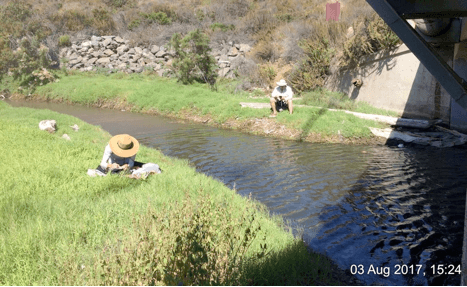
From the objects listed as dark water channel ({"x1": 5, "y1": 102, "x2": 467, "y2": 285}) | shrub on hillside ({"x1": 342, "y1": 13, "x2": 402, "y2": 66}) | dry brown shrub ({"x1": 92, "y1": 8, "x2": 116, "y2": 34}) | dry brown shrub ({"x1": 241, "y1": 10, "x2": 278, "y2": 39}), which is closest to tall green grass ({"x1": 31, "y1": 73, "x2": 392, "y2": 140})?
dark water channel ({"x1": 5, "y1": 102, "x2": 467, "y2": 285})

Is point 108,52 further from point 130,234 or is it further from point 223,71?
point 130,234

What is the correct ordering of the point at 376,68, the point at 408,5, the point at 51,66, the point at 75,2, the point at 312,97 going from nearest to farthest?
1. the point at 408,5
2. the point at 376,68
3. the point at 312,97
4. the point at 51,66
5. the point at 75,2

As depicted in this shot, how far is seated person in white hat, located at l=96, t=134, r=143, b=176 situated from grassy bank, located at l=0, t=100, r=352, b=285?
0.34m

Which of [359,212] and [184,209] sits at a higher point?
[184,209]

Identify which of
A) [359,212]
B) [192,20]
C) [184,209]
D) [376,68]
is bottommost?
[359,212]

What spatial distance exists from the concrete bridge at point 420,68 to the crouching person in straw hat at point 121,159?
4.60 metres

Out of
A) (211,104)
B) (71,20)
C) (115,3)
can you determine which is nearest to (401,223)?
(211,104)

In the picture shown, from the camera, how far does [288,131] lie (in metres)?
13.2

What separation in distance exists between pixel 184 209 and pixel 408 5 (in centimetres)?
491

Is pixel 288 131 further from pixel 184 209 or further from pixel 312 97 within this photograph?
pixel 184 209

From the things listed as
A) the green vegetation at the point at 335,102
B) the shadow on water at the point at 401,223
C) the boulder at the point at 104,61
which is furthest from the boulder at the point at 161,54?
the shadow on water at the point at 401,223

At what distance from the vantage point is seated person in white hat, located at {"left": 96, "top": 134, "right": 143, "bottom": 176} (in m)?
6.86

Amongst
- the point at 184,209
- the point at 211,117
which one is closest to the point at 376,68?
the point at 211,117

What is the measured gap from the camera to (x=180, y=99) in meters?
18.6
